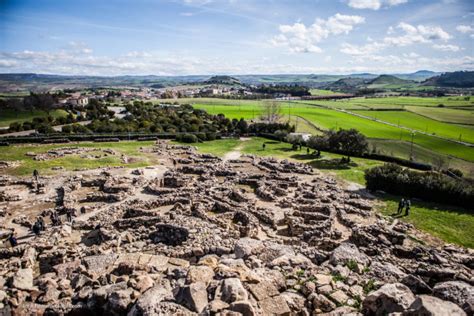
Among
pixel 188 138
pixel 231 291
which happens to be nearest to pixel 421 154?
pixel 188 138

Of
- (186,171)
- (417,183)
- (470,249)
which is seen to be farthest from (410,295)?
(186,171)

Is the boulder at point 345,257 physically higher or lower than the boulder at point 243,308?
lower

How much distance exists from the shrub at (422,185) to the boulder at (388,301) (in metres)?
21.2

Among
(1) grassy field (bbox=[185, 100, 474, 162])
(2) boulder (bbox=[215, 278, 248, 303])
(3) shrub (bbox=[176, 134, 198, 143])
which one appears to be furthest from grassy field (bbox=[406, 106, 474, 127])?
(2) boulder (bbox=[215, 278, 248, 303])

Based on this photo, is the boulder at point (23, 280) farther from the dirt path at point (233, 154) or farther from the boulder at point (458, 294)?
the dirt path at point (233, 154)

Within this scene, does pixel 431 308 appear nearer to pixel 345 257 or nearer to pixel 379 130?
pixel 345 257

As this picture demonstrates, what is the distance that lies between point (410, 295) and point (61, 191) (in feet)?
97.9

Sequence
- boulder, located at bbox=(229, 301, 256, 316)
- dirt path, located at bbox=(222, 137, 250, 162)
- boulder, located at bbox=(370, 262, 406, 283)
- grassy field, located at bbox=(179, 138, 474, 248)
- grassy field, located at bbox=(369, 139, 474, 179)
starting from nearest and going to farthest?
boulder, located at bbox=(229, 301, 256, 316) → boulder, located at bbox=(370, 262, 406, 283) → grassy field, located at bbox=(179, 138, 474, 248) → grassy field, located at bbox=(369, 139, 474, 179) → dirt path, located at bbox=(222, 137, 250, 162)

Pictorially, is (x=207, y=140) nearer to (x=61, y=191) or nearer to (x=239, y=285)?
(x=61, y=191)

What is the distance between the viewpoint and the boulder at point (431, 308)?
843 centimetres

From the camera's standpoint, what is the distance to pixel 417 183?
93.8 feet

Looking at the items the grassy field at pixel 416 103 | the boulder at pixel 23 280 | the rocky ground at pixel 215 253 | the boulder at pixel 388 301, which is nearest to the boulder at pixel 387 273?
the rocky ground at pixel 215 253

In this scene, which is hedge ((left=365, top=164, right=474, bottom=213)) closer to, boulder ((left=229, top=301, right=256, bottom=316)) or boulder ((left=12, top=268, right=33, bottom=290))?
boulder ((left=229, top=301, right=256, bottom=316))

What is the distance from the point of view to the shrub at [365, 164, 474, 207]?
26.6m
